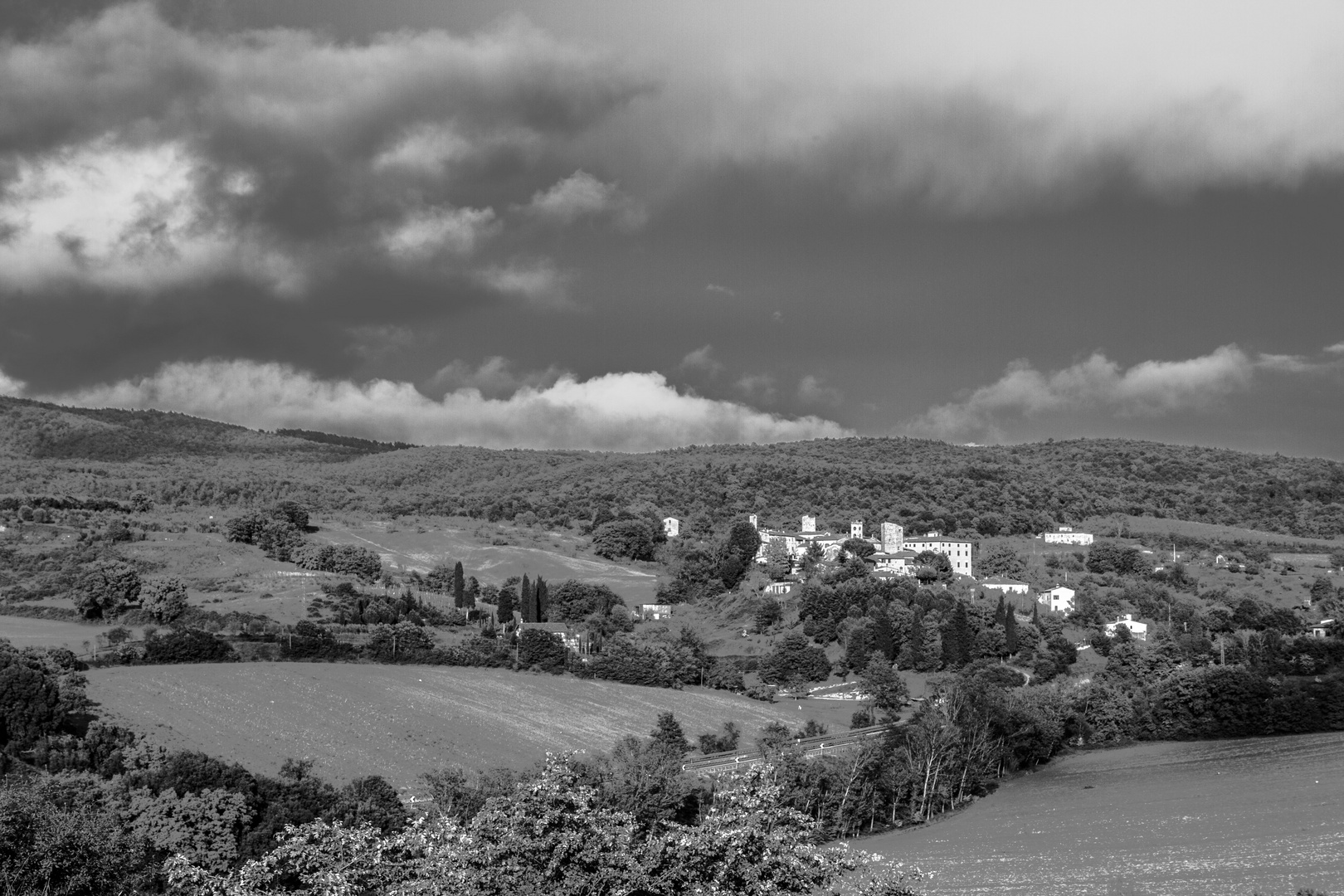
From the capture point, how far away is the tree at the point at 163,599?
93.1 meters

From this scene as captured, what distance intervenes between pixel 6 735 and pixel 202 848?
1863 cm

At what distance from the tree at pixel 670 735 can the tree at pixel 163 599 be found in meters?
40.5

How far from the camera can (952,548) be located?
145 meters

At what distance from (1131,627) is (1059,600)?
10.1m

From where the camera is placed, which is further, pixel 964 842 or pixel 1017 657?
pixel 1017 657

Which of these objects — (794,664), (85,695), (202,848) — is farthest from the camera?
(794,664)

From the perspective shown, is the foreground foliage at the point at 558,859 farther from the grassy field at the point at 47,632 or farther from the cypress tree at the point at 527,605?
the cypress tree at the point at 527,605

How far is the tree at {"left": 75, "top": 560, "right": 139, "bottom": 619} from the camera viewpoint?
92688mm

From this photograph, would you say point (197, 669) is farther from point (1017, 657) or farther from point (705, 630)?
point (1017, 657)

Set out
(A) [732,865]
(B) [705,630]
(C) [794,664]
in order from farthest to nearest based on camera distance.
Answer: (B) [705,630] → (C) [794,664] → (A) [732,865]

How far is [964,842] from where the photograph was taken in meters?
58.4

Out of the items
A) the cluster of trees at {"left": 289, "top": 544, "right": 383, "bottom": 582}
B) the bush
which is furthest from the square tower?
the bush

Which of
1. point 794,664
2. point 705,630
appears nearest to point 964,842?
point 794,664

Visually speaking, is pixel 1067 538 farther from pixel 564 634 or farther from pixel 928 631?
pixel 564 634
